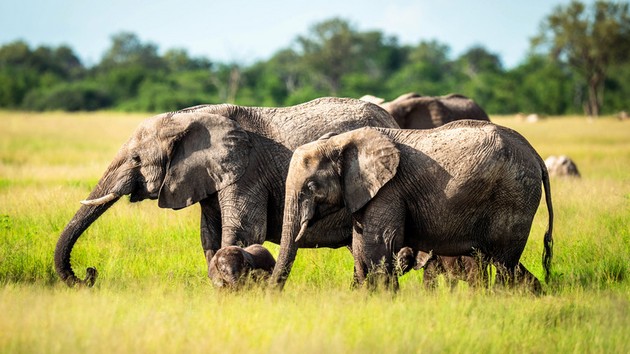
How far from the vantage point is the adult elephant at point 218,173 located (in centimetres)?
967

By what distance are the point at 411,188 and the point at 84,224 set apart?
125 inches

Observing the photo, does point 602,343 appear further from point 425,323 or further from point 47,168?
point 47,168

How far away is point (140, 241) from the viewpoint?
39.2 ft

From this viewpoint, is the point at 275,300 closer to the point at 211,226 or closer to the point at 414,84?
the point at 211,226

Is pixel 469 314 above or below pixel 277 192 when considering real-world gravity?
below

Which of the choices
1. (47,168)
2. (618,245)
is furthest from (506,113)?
(618,245)

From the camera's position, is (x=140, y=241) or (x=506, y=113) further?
(x=506, y=113)

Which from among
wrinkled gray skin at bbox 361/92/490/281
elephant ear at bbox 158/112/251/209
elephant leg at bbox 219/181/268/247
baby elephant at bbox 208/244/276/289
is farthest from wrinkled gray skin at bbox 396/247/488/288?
wrinkled gray skin at bbox 361/92/490/281

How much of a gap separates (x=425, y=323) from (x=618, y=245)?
13.6 ft

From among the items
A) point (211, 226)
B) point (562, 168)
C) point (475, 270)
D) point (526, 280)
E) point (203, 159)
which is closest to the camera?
point (526, 280)

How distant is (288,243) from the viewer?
8.74 m

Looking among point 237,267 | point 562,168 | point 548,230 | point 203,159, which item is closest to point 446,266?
point 548,230

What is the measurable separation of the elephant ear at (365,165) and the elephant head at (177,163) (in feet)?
4.22

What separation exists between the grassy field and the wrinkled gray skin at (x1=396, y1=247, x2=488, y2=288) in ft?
0.78
